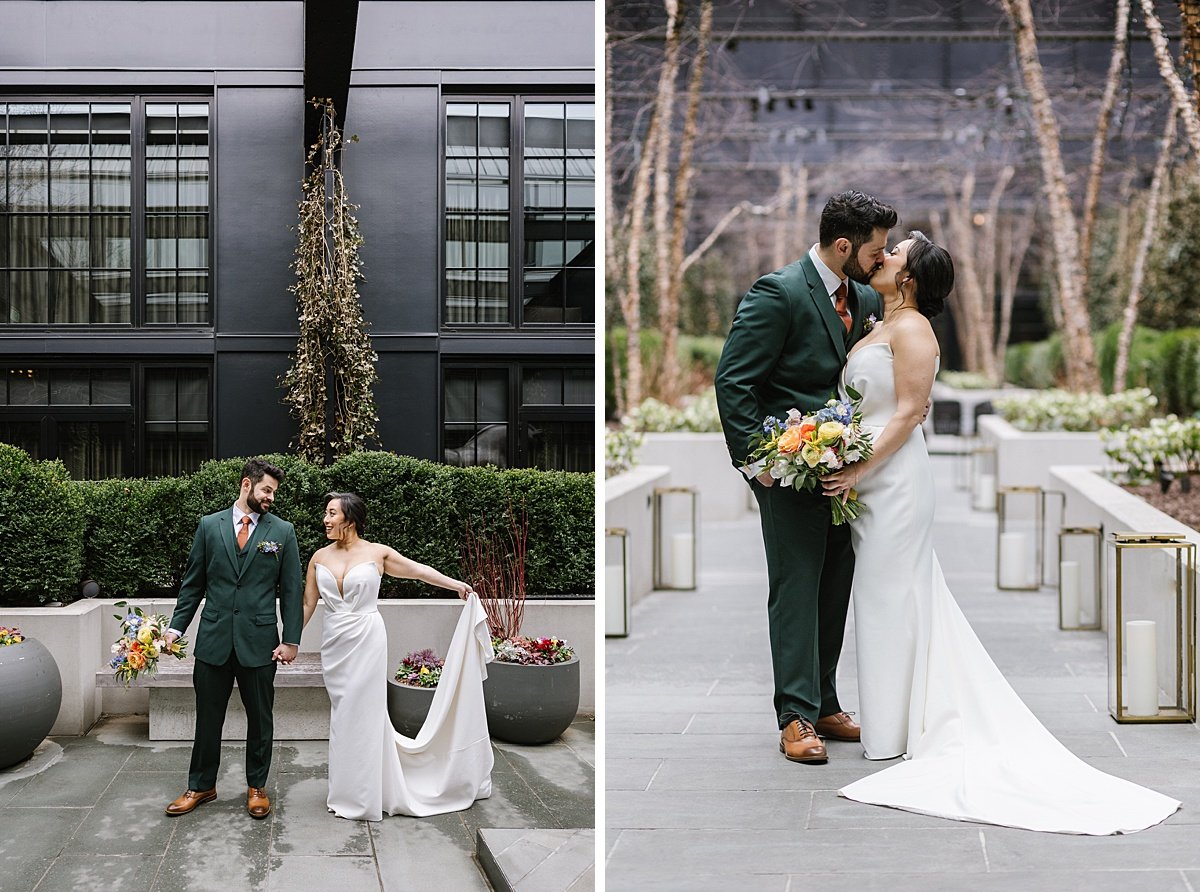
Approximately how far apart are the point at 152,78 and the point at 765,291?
554 cm

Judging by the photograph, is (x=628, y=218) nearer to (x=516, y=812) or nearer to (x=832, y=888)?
(x=516, y=812)

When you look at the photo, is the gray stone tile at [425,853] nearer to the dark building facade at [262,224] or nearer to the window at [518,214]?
the dark building facade at [262,224]

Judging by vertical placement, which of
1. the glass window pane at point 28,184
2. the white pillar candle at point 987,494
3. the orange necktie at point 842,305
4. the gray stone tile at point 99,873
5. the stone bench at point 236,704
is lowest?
the gray stone tile at point 99,873

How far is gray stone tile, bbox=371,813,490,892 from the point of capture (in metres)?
5.23

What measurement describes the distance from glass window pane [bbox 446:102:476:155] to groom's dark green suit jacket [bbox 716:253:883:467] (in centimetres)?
461

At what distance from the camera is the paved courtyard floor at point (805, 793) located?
128 inches

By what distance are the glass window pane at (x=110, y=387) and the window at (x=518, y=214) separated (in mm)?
2087

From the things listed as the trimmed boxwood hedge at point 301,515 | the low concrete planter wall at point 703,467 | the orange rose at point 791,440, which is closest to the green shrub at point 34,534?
the trimmed boxwood hedge at point 301,515

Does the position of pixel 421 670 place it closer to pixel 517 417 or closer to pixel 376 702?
pixel 376 702

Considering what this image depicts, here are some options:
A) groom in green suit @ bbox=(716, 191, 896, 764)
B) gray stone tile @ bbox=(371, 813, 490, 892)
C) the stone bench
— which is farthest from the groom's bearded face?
the stone bench

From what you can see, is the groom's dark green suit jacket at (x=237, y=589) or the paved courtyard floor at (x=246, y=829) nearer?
the paved courtyard floor at (x=246, y=829)

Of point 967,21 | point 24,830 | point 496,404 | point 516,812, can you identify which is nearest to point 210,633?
point 24,830

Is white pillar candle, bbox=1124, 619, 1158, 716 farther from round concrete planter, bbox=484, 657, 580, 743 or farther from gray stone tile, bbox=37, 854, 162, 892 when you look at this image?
gray stone tile, bbox=37, 854, 162, 892

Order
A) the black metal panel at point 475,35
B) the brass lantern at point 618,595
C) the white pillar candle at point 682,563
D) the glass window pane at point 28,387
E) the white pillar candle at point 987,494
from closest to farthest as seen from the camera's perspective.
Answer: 1. the brass lantern at point 618,595
2. the glass window pane at point 28,387
3. the black metal panel at point 475,35
4. the white pillar candle at point 682,563
5. the white pillar candle at point 987,494
